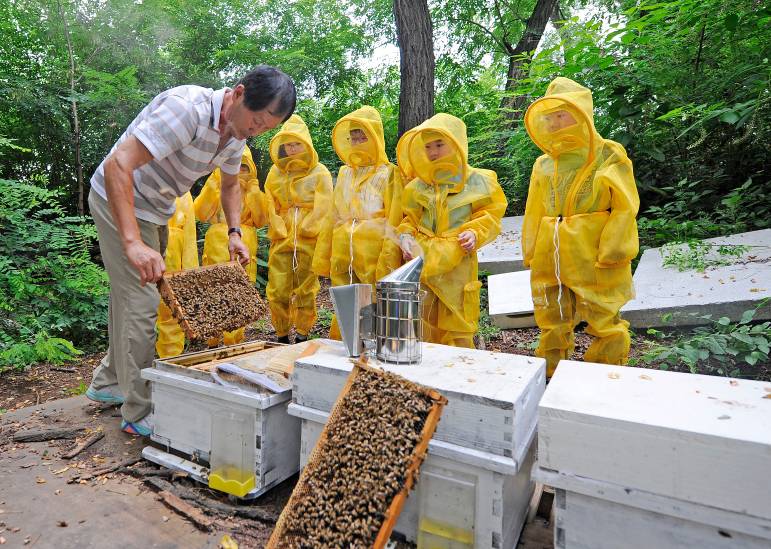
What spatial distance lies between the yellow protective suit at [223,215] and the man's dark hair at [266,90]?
6.61ft

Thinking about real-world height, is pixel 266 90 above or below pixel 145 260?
above

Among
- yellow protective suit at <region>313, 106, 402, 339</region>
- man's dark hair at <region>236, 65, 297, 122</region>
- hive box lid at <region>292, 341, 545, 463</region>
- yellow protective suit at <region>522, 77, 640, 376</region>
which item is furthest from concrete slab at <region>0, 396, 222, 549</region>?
yellow protective suit at <region>522, 77, 640, 376</region>

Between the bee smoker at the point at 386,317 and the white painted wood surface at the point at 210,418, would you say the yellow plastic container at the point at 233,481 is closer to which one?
the white painted wood surface at the point at 210,418

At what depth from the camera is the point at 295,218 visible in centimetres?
407

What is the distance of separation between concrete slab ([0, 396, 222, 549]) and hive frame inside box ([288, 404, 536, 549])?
2.55ft

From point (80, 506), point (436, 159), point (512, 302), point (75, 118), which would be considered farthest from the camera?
point (75, 118)

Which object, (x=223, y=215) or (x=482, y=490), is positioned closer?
(x=482, y=490)

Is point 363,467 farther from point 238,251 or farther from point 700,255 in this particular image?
point 700,255

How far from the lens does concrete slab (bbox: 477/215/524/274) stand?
529cm

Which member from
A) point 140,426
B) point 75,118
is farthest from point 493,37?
point 140,426

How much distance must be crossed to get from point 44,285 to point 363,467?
481 centimetres

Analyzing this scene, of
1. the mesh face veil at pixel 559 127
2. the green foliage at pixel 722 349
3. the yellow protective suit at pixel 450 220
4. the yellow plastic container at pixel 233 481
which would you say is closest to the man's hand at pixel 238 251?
the yellow protective suit at pixel 450 220

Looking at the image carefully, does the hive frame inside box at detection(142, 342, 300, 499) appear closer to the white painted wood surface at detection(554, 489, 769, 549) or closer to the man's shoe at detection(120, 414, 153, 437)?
the man's shoe at detection(120, 414, 153, 437)

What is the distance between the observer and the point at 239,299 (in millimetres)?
2596
